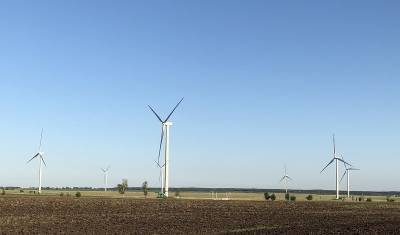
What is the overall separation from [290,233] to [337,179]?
4726 inches

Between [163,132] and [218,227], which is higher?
[163,132]

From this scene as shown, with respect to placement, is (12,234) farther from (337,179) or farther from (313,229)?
(337,179)

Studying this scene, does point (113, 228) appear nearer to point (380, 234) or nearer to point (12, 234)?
point (12, 234)

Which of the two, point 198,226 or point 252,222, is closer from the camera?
point 198,226

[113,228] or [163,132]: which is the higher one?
[163,132]

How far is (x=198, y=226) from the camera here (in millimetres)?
52156

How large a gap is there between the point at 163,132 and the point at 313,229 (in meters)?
94.9

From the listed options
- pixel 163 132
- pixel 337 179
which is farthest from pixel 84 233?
pixel 337 179

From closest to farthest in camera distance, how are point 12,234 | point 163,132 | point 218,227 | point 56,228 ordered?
point 12,234
point 56,228
point 218,227
point 163,132

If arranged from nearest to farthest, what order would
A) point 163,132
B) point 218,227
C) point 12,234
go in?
point 12,234 < point 218,227 < point 163,132

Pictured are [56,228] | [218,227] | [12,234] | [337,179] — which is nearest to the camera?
[12,234]

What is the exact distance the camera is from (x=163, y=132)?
142000mm

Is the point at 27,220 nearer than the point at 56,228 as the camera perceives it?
No

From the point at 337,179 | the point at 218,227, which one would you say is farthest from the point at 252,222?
the point at 337,179
